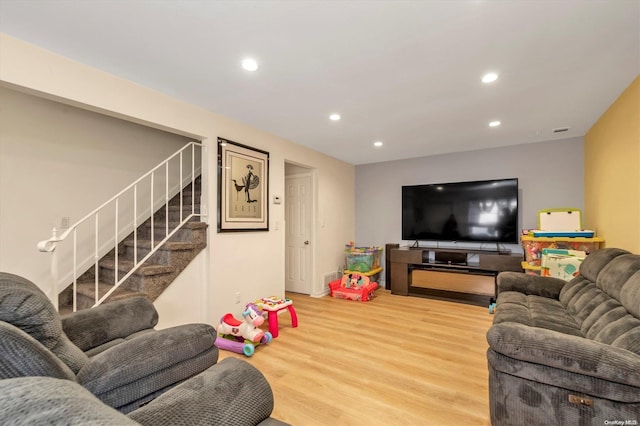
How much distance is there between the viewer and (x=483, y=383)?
213cm

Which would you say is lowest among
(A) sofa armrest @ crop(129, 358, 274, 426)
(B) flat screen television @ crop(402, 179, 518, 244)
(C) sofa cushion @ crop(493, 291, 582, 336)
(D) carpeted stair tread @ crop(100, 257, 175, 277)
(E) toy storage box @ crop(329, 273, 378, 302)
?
(E) toy storage box @ crop(329, 273, 378, 302)

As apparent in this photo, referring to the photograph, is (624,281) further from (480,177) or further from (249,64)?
(480,177)

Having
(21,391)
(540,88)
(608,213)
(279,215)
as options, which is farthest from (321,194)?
(21,391)

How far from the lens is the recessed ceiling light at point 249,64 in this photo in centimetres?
204

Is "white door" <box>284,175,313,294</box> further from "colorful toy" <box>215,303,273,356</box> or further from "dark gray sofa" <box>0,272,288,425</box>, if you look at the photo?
"dark gray sofa" <box>0,272,288,425</box>

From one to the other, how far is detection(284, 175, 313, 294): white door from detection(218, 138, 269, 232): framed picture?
1177 mm

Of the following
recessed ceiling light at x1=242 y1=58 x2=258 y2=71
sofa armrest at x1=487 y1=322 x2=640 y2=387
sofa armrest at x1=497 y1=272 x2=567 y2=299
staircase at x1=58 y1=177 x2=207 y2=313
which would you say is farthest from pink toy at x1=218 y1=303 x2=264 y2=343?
sofa armrest at x1=497 y1=272 x2=567 y2=299

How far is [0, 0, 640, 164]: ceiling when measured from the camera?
1.58m

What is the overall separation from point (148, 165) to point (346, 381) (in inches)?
130

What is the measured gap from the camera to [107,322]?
173cm

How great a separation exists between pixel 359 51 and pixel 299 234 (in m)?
3.31

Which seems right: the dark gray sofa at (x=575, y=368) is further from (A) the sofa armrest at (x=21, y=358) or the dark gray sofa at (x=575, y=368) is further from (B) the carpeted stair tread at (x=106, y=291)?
(B) the carpeted stair tread at (x=106, y=291)

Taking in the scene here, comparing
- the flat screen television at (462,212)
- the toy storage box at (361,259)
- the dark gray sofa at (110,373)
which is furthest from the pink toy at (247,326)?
the flat screen television at (462,212)

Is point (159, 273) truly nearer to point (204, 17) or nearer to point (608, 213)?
point (204, 17)
